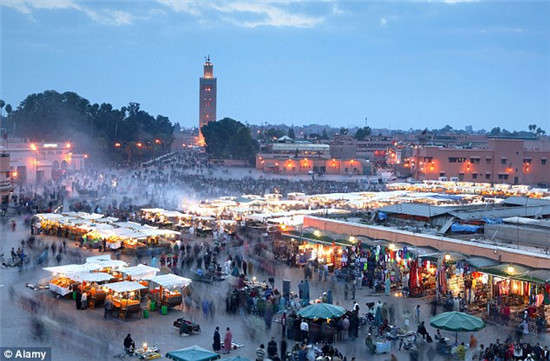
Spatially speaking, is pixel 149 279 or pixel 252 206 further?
pixel 252 206

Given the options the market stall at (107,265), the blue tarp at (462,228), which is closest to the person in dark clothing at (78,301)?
the market stall at (107,265)

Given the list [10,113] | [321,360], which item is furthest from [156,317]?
[10,113]

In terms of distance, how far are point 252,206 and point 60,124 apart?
161 feet

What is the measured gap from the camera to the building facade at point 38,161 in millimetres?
49469

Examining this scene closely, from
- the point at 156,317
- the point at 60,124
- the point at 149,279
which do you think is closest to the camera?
the point at 156,317

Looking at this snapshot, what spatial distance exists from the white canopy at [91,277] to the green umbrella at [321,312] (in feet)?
17.0

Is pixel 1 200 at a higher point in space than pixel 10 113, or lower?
lower

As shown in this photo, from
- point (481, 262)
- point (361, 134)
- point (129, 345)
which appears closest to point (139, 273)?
point (129, 345)

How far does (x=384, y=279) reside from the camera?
1791 centimetres

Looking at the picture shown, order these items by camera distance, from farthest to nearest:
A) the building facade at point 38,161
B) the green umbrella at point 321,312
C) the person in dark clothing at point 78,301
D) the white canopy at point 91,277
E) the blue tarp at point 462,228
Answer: the building facade at point 38,161, the blue tarp at point 462,228, the white canopy at point 91,277, the person in dark clothing at point 78,301, the green umbrella at point 321,312

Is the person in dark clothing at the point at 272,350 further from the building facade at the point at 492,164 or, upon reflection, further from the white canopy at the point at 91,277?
the building facade at the point at 492,164

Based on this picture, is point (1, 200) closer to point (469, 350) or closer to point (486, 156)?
point (469, 350)

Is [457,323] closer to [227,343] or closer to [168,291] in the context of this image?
[227,343]

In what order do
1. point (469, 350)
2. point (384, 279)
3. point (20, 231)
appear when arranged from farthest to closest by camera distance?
point (20, 231)
point (384, 279)
point (469, 350)
